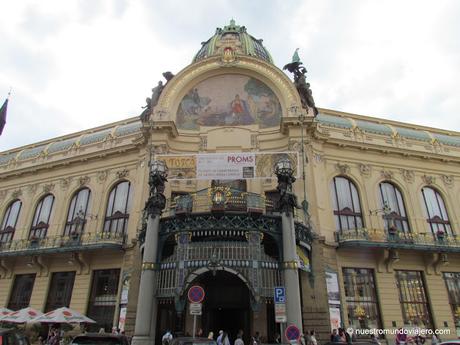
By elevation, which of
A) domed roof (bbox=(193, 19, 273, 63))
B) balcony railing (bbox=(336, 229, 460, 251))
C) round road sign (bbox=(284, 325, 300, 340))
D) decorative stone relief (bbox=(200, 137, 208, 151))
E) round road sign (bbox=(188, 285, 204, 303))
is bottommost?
round road sign (bbox=(284, 325, 300, 340))

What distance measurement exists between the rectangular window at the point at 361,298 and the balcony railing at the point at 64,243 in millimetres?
13796

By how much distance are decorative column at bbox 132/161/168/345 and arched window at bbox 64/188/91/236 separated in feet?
33.1

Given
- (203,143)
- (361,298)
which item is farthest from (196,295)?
(203,143)

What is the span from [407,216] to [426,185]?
336 centimetres

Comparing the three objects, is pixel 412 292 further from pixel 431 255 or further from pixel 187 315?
pixel 187 315

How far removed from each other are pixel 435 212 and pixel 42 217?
28908 millimetres

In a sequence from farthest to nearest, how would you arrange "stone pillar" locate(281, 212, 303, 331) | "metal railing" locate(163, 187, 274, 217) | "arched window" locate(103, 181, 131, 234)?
"arched window" locate(103, 181, 131, 234) → "metal railing" locate(163, 187, 274, 217) → "stone pillar" locate(281, 212, 303, 331)

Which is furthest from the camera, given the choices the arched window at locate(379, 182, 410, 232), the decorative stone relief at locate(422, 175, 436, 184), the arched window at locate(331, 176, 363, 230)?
the decorative stone relief at locate(422, 175, 436, 184)

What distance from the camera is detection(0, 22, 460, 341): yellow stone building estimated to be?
1678 centimetres

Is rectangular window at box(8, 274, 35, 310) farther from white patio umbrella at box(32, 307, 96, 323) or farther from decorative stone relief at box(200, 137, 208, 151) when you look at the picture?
decorative stone relief at box(200, 137, 208, 151)

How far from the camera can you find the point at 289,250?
49.2 ft

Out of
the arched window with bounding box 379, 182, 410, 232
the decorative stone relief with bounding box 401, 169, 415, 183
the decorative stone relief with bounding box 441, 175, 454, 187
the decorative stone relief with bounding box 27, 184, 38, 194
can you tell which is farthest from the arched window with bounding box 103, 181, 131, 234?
the decorative stone relief with bounding box 441, 175, 454, 187

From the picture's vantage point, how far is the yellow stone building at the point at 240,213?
1678 cm

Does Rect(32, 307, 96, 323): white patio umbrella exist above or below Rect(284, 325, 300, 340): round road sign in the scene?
above
